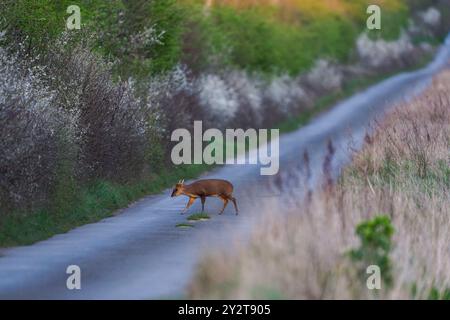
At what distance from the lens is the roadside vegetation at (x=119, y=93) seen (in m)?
19.9

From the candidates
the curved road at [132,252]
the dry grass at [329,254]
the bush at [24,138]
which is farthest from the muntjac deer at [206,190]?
the dry grass at [329,254]

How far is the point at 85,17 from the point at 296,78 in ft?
101

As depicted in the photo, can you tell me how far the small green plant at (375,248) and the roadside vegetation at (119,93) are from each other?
7106 millimetres

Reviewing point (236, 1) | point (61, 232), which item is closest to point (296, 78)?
point (236, 1)

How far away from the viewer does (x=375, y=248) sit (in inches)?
514

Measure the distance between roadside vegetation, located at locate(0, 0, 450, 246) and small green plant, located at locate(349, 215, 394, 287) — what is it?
7106 mm

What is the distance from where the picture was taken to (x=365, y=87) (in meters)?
66.9

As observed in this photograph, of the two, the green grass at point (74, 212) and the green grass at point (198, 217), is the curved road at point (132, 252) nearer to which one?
the green grass at point (198, 217)

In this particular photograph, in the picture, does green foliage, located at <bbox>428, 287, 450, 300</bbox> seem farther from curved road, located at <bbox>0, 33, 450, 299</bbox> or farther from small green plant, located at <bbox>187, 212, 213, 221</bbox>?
small green plant, located at <bbox>187, 212, 213, 221</bbox>

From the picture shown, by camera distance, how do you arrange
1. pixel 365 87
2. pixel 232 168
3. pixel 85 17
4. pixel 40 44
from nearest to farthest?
pixel 40 44, pixel 85 17, pixel 232 168, pixel 365 87

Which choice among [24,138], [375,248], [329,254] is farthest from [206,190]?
[329,254]

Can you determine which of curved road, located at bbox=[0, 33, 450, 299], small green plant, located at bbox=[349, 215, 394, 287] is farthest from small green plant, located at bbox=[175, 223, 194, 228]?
small green plant, located at bbox=[349, 215, 394, 287]

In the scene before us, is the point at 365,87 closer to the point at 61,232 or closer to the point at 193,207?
the point at 193,207

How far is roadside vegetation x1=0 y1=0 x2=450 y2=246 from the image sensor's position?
19.9 metres
